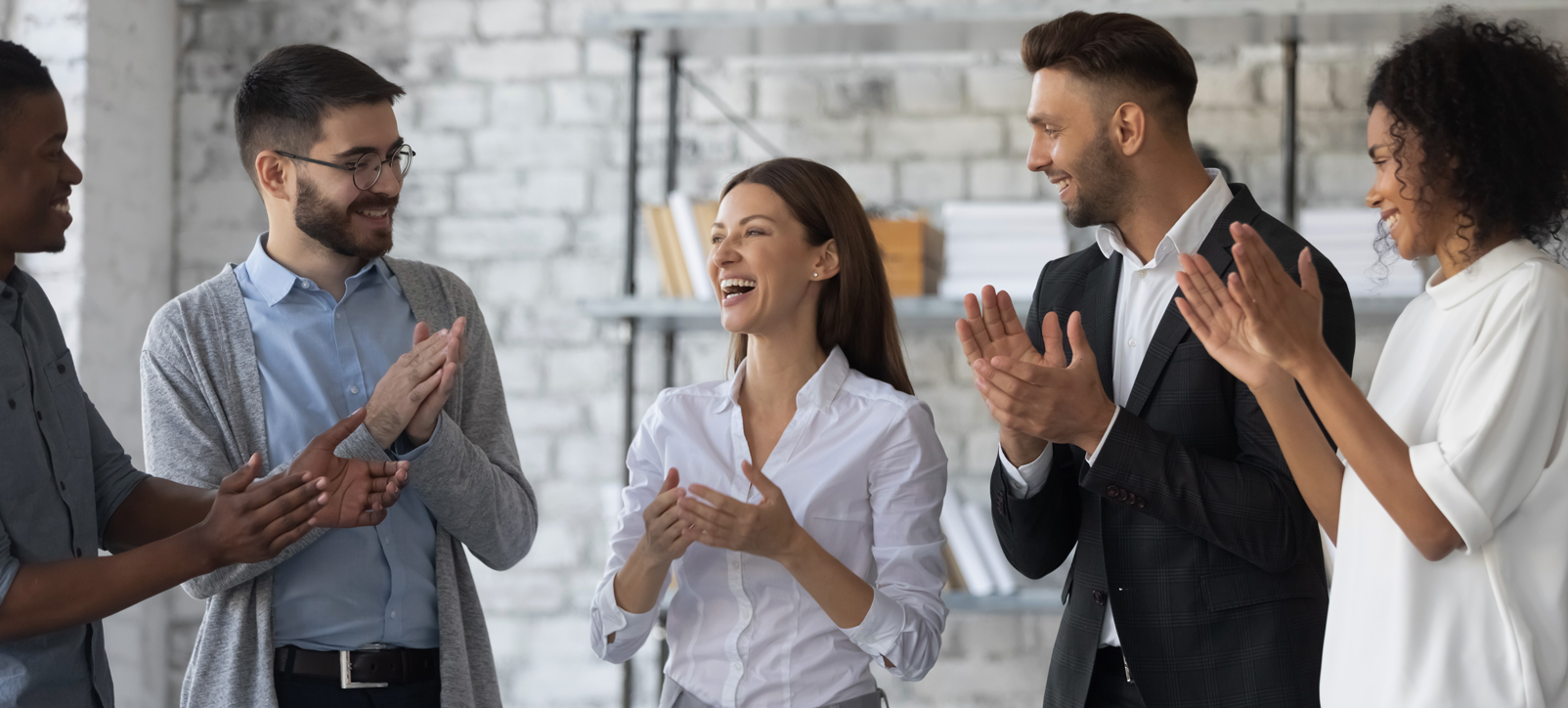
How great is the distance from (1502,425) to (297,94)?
157 centimetres

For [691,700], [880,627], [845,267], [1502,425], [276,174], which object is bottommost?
[691,700]

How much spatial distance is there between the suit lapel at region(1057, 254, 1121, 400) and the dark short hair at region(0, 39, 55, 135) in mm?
1281

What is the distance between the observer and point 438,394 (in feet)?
5.39

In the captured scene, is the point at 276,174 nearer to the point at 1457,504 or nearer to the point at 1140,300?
the point at 1140,300

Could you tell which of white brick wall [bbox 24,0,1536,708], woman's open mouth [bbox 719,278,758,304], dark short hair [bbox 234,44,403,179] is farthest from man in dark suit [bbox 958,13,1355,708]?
white brick wall [bbox 24,0,1536,708]

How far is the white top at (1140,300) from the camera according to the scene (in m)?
1.64

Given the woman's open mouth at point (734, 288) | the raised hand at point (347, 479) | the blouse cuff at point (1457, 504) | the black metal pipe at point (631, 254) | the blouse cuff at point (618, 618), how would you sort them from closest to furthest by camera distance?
the blouse cuff at point (1457, 504) < the raised hand at point (347, 479) < the blouse cuff at point (618, 618) < the woman's open mouth at point (734, 288) < the black metal pipe at point (631, 254)

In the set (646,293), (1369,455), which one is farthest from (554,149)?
(1369,455)

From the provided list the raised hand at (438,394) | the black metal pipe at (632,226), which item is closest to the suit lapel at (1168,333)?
the raised hand at (438,394)

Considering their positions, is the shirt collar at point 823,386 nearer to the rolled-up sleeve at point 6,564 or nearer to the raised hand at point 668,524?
the raised hand at point 668,524

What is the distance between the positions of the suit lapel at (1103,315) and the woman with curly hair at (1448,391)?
32 centimetres

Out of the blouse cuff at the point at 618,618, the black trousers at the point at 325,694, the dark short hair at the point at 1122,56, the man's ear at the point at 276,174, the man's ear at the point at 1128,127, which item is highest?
the dark short hair at the point at 1122,56

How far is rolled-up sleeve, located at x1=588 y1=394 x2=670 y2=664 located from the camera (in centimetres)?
175

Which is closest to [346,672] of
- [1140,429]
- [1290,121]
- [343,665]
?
[343,665]
